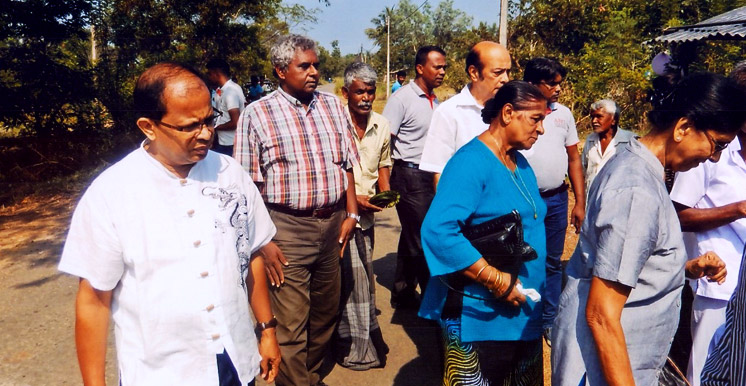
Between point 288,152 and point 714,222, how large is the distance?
83.5 inches

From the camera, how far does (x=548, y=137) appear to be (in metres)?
4.01

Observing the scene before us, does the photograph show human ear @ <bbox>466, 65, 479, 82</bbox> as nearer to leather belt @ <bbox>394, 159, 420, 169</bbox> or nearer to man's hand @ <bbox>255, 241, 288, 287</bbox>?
leather belt @ <bbox>394, 159, 420, 169</bbox>

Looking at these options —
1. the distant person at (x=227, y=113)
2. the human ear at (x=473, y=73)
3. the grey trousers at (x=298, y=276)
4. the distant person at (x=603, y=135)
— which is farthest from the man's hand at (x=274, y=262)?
the distant person at (x=227, y=113)

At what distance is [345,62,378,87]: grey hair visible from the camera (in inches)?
170

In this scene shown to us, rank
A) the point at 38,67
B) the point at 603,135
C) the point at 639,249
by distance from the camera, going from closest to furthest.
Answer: the point at 639,249, the point at 603,135, the point at 38,67

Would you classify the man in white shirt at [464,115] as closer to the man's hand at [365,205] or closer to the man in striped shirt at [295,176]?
the man in striped shirt at [295,176]

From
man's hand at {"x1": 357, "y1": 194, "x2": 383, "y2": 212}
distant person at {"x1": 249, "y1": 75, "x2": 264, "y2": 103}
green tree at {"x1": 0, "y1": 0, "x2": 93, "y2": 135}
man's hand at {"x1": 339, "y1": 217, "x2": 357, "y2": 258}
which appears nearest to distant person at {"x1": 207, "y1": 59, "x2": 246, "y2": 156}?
man's hand at {"x1": 357, "y1": 194, "x2": 383, "y2": 212}

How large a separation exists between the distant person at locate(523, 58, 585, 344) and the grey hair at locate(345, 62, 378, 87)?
1.18 m

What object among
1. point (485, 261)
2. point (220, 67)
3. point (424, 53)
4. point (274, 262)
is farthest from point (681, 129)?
point (220, 67)

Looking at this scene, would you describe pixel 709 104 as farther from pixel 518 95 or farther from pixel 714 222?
pixel 714 222

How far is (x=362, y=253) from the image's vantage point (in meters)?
3.99

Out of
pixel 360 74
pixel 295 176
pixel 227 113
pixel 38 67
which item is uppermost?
pixel 360 74

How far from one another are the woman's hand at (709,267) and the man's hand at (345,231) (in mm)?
1849

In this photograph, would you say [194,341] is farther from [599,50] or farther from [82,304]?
[599,50]
